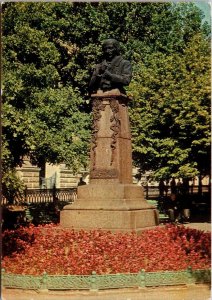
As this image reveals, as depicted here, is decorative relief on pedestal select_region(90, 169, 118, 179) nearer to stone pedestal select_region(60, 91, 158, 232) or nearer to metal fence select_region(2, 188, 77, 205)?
stone pedestal select_region(60, 91, 158, 232)

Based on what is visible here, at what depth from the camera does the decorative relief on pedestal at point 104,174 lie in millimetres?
15305

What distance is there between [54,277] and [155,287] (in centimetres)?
199

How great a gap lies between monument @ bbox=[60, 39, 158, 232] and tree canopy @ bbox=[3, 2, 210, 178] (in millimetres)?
3342

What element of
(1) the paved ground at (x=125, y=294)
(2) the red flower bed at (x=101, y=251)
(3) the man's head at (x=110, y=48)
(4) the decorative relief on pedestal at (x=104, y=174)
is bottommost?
(1) the paved ground at (x=125, y=294)

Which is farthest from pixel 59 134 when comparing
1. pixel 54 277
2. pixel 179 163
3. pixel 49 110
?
pixel 54 277

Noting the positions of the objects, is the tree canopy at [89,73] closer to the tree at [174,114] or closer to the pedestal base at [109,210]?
the tree at [174,114]

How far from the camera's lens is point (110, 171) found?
15.4 m

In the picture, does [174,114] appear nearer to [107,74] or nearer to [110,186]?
[107,74]

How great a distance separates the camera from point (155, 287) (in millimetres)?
10797

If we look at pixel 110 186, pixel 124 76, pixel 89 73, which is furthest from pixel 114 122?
pixel 89 73

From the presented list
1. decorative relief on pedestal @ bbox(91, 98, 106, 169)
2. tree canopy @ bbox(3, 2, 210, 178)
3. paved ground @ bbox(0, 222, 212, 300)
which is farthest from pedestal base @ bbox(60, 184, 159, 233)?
tree canopy @ bbox(3, 2, 210, 178)

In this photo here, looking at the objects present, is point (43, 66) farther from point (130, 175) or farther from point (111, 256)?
point (111, 256)

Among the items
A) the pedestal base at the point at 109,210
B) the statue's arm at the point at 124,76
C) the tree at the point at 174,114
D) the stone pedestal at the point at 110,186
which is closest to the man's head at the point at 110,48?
the statue's arm at the point at 124,76

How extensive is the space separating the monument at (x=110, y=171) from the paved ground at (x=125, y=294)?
3.75m
